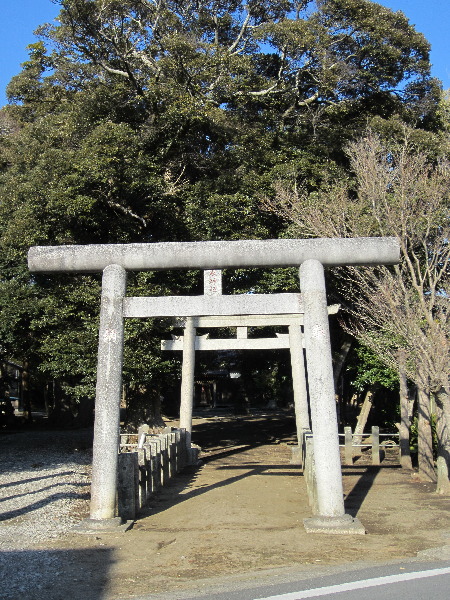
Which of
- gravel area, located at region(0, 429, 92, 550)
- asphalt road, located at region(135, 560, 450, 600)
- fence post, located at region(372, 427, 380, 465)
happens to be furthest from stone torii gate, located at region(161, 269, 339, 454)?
asphalt road, located at region(135, 560, 450, 600)

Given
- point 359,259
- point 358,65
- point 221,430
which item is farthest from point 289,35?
point 221,430

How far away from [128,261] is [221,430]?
1795 centimetres

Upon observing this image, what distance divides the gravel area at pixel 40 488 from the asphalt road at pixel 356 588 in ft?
9.31

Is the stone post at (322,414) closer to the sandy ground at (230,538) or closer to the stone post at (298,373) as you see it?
the sandy ground at (230,538)

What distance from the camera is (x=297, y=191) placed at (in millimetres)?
15953

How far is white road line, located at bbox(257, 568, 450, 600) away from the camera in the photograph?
196 inches

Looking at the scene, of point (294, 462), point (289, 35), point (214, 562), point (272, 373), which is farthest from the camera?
point (272, 373)

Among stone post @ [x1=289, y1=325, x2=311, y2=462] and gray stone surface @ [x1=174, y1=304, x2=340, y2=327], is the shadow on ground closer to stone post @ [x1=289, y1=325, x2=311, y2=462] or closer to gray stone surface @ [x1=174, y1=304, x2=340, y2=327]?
gray stone surface @ [x1=174, y1=304, x2=340, y2=327]

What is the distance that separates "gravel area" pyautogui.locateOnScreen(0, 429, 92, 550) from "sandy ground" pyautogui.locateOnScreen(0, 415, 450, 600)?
46 cm

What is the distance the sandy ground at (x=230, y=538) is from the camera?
575 cm

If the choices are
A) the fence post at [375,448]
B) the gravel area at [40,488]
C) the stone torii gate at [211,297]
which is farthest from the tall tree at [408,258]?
the gravel area at [40,488]

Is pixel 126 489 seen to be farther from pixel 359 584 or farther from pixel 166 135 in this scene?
pixel 166 135

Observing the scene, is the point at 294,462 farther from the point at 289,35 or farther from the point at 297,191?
the point at 289,35

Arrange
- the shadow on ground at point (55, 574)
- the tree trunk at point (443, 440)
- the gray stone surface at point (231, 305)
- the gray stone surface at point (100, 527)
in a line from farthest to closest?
the tree trunk at point (443, 440)
the gray stone surface at point (231, 305)
the gray stone surface at point (100, 527)
the shadow on ground at point (55, 574)
